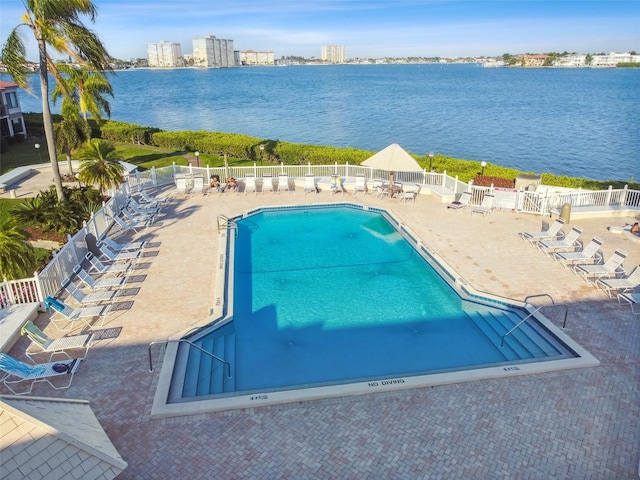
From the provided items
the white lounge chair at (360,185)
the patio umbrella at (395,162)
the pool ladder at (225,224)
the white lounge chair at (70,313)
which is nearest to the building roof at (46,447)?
the white lounge chair at (70,313)

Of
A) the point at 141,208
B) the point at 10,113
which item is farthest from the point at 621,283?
the point at 10,113

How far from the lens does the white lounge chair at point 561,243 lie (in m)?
13.4

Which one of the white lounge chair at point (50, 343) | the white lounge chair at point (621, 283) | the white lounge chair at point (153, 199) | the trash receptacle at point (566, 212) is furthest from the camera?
the white lounge chair at point (153, 199)

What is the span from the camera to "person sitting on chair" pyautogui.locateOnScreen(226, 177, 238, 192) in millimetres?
20234

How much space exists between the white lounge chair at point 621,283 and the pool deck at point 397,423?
21.2 inches

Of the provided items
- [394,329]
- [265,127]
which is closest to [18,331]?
[394,329]

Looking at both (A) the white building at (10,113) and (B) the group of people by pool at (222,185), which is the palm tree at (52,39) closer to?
(B) the group of people by pool at (222,185)

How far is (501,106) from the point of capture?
3017 inches

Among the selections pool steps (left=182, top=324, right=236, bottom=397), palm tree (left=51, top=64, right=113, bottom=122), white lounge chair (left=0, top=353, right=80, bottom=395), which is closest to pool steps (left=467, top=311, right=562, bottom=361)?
pool steps (left=182, top=324, right=236, bottom=397)

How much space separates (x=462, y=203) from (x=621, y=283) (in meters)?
7.25

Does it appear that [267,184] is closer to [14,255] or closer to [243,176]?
[243,176]

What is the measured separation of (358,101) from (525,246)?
74.0m

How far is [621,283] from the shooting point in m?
11.0

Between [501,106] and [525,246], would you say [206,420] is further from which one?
[501,106]
